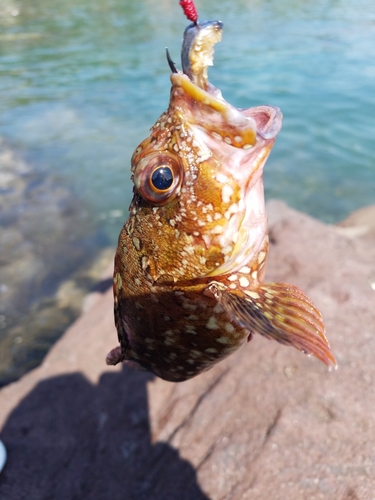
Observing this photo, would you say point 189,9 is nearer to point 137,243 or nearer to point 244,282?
point 137,243

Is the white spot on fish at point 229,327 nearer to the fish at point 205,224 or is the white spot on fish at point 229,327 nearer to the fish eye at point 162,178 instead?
the fish at point 205,224

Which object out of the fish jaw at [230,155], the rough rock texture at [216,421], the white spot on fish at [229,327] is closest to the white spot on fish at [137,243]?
the fish jaw at [230,155]

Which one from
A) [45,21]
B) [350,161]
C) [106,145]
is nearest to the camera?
[350,161]

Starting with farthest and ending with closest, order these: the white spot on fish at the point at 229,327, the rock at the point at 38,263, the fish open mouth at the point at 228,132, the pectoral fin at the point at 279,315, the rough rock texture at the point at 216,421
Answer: the rock at the point at 38,263
the rough rock texture at the point at 216,421
the white spot on fish at the point at 229,327
the fish open mouth at the point at 228,132
the pectoral fin at the point at 279,315

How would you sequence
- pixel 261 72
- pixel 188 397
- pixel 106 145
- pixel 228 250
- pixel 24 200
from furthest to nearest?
1. pixel 261 72
2. pixel 106 145
3. pixel 24 200
4. pixel 188 397
5. pixel 228 250

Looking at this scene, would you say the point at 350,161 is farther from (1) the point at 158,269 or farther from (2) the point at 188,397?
(1) the point at 158,269

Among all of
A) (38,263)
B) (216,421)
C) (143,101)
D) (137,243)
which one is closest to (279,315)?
(137,243)

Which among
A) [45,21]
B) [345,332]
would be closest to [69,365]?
[345,332]
